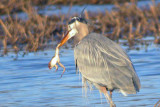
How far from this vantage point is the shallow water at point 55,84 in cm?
525

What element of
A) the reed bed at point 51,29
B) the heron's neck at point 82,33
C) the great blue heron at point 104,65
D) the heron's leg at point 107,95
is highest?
the heron's neck at point 82,33

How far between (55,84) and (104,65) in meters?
1.53

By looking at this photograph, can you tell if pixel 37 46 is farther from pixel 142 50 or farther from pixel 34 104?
pixel 34 104

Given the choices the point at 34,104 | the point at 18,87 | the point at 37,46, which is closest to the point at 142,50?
the point at 37,46

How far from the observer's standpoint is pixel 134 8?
11680mm

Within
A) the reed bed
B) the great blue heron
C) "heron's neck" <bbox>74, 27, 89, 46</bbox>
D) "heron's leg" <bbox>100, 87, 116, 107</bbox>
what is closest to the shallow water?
"heron's leg" <bbox>100, 87, 116, 107</bbox>

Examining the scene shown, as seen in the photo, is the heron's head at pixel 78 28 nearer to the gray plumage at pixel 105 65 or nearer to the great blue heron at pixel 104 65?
the great blue heron at pixel 104 65

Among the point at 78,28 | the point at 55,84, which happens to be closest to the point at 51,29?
the point at 55,84

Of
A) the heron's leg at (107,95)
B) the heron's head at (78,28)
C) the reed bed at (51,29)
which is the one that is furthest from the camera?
the reed bed at (51,29)

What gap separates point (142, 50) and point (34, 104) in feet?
12.9

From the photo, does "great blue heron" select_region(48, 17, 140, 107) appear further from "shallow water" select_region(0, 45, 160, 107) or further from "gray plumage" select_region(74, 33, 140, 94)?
"shallow water" select_region(0, 45, 160, 107)

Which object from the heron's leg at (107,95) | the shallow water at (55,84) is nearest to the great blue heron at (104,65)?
the heron's leg at (107,95)

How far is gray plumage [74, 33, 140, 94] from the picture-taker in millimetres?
4625

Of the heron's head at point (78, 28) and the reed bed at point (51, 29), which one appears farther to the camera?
the reed bed at point (51, 29)
